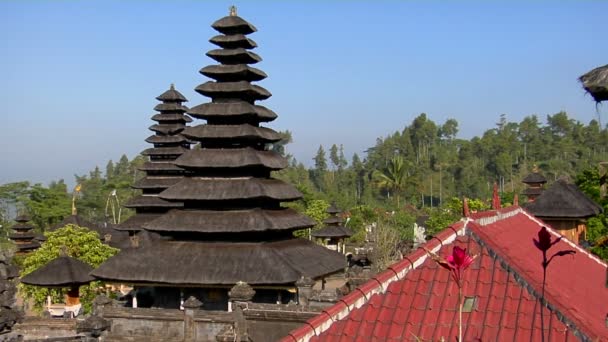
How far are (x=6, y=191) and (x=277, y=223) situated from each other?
61388 mm

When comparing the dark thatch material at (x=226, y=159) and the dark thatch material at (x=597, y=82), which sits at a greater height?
the dark thatch material at (x=597, y=82)

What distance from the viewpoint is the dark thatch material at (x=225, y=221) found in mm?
20719

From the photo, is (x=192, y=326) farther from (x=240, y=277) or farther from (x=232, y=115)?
(x=232, y=115)

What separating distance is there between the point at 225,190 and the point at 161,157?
11.6 m

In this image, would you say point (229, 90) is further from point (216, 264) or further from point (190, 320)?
point (190, 320)

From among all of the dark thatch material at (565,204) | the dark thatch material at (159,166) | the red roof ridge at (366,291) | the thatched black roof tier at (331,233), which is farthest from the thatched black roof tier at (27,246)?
the red roof ridge at (366,291)

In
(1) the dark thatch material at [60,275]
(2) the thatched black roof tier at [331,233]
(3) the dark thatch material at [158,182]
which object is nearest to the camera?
(1) the dark thatch material at [60,275]

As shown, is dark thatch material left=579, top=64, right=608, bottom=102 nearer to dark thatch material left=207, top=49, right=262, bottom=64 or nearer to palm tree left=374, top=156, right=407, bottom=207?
dark thatch material left=207, top=49, right=262, bottom=64

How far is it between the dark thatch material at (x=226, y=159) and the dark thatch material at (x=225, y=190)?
18.2 inches

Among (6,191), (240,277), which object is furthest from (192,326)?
(6,191)

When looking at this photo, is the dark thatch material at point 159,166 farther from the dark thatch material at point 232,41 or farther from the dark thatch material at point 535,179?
the dark thatch material at point 535,179

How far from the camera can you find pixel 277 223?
21312mm

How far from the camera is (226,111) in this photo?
2291 centimetres

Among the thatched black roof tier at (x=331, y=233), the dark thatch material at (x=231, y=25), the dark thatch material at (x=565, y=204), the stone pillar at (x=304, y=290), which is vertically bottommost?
the thatched black roof tier at (x=331, y=233)
